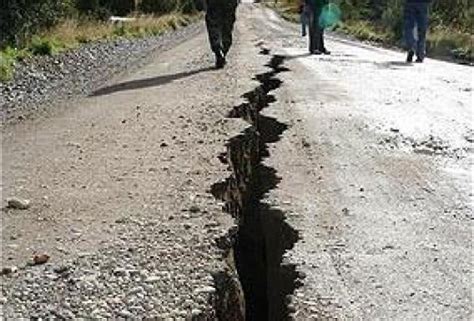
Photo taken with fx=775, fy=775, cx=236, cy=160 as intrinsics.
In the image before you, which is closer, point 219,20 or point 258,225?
point 258,225

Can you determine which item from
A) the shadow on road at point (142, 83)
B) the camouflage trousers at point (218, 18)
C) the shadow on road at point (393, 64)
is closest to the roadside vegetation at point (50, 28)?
the shadow on road at point (142, 83)

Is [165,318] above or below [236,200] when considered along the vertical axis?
above

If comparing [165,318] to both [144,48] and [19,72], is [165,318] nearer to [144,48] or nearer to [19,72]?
[19,72]

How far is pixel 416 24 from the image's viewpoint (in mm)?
10953

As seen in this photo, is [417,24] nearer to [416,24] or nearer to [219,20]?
[416,24]

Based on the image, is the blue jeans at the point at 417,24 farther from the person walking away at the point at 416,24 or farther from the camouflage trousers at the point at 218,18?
the camouflage trousers at the point at 218,18

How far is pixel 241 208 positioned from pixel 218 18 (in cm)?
452

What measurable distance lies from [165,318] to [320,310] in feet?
1.84

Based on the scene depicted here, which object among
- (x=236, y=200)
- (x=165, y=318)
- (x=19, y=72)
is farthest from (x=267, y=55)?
(x=165, y=318)

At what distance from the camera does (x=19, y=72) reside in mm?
8508

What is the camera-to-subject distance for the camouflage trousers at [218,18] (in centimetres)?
833

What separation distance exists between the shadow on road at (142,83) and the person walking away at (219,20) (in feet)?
0.99

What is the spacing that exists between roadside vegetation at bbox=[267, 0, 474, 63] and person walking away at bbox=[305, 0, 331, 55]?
361 cm

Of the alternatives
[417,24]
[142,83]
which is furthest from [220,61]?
[417,24]
